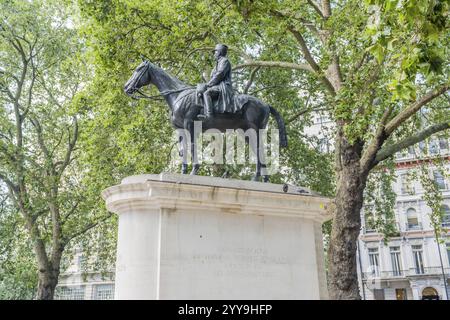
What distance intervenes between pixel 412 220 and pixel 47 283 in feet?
123

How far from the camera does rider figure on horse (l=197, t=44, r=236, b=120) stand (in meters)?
7.43

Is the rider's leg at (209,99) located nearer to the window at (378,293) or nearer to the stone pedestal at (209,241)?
the stone pedestal at (209,241)

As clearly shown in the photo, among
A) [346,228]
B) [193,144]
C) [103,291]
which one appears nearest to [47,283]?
[346,228]

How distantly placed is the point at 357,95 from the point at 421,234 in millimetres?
36772

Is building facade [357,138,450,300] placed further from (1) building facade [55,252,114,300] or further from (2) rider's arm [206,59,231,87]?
(2) rider's arm [206,59,231,87]

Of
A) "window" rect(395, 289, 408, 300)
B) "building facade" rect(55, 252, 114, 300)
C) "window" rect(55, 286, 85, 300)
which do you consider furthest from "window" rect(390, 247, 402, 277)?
"window" rect(55, 286, 85, 300)

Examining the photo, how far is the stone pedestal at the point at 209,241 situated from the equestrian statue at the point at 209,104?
93 centimetres

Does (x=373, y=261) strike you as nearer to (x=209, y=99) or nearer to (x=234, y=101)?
(x=234, y=101)

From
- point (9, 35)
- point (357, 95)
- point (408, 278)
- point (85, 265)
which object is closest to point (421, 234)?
point (408, 278)

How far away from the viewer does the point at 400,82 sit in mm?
6125

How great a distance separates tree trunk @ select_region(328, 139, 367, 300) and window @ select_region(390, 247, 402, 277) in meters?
34.9

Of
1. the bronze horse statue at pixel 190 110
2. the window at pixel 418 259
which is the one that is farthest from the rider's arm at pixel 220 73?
the window at pixel 418 259

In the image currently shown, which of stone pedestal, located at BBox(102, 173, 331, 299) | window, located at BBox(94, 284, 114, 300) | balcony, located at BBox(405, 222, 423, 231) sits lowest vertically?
stone pedestal, located at BBox(102, 173, 331, 299)

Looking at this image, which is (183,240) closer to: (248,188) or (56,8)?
(248,188)
